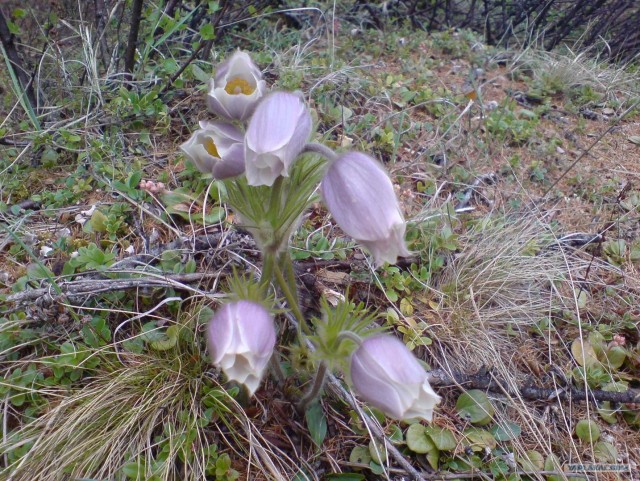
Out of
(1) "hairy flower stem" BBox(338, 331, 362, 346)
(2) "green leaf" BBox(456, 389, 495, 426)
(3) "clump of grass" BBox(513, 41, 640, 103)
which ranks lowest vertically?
(2) "green leaf" BBox(456, 389, 495, 426)

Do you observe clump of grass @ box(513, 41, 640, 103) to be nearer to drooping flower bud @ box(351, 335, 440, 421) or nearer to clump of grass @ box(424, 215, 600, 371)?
clump of grass @ box(424, 215, 600, 371)

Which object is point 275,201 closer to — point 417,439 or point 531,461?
point 417,439

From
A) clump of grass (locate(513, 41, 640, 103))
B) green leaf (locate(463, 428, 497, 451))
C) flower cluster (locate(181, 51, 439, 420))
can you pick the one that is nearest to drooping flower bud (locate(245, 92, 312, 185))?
flower cluster (locate(181, 51, 439, 420))

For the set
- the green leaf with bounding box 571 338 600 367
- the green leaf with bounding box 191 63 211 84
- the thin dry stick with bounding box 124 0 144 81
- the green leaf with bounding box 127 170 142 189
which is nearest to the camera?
the green leaf with bounding box 571 338 600 367

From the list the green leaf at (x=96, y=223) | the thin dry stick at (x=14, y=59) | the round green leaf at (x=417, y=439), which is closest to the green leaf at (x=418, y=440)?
the round green leaf at (x=417, y=439)

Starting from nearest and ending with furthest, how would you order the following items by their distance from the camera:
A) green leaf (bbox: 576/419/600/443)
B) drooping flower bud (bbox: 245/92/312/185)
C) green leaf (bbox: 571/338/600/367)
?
drooping flower bud (bbox: 245/92/312/185)
green leaf (bbox: 576/419/600/443)
green leaf (bbox: 571/338/600/367)

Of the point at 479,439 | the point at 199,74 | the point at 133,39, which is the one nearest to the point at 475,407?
the point at 479,439

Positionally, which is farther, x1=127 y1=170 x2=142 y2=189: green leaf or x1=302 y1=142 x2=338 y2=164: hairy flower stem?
x1=127 y1=170 x2=142 y2=189: green leaf
